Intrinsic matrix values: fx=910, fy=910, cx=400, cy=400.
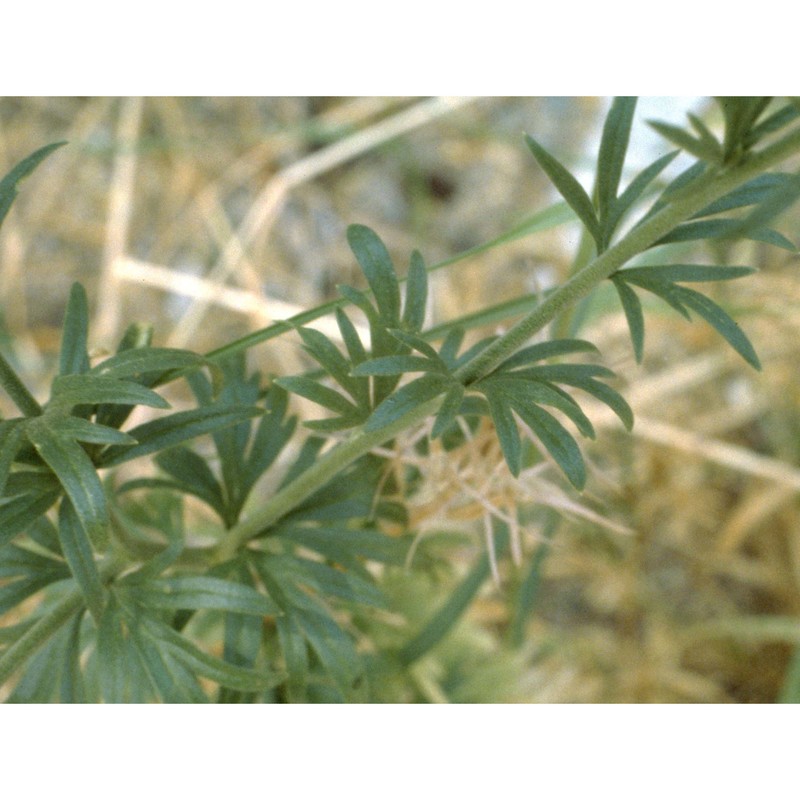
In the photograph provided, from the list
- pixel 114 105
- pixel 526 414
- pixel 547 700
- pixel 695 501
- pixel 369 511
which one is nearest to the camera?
pixel 526 414

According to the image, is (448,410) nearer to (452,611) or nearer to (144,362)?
(144,362)

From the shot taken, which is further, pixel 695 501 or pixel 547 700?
pixel 695 501

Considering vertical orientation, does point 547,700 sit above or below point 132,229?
below

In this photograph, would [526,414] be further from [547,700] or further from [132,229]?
[132,229]

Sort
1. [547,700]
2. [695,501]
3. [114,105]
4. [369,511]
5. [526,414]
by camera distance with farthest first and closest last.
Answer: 1. [114,105]
2. [695,501]
3. [547,700]
4. [369,511]
5. [526,414]

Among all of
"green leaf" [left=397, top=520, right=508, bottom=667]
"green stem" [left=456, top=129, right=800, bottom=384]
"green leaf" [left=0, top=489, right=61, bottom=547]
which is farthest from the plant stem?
"green leaf" [left=397, top=520, right=508, bottom=667]

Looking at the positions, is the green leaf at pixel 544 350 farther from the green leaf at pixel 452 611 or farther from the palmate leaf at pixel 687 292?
the green leaf at pixel 452 611
